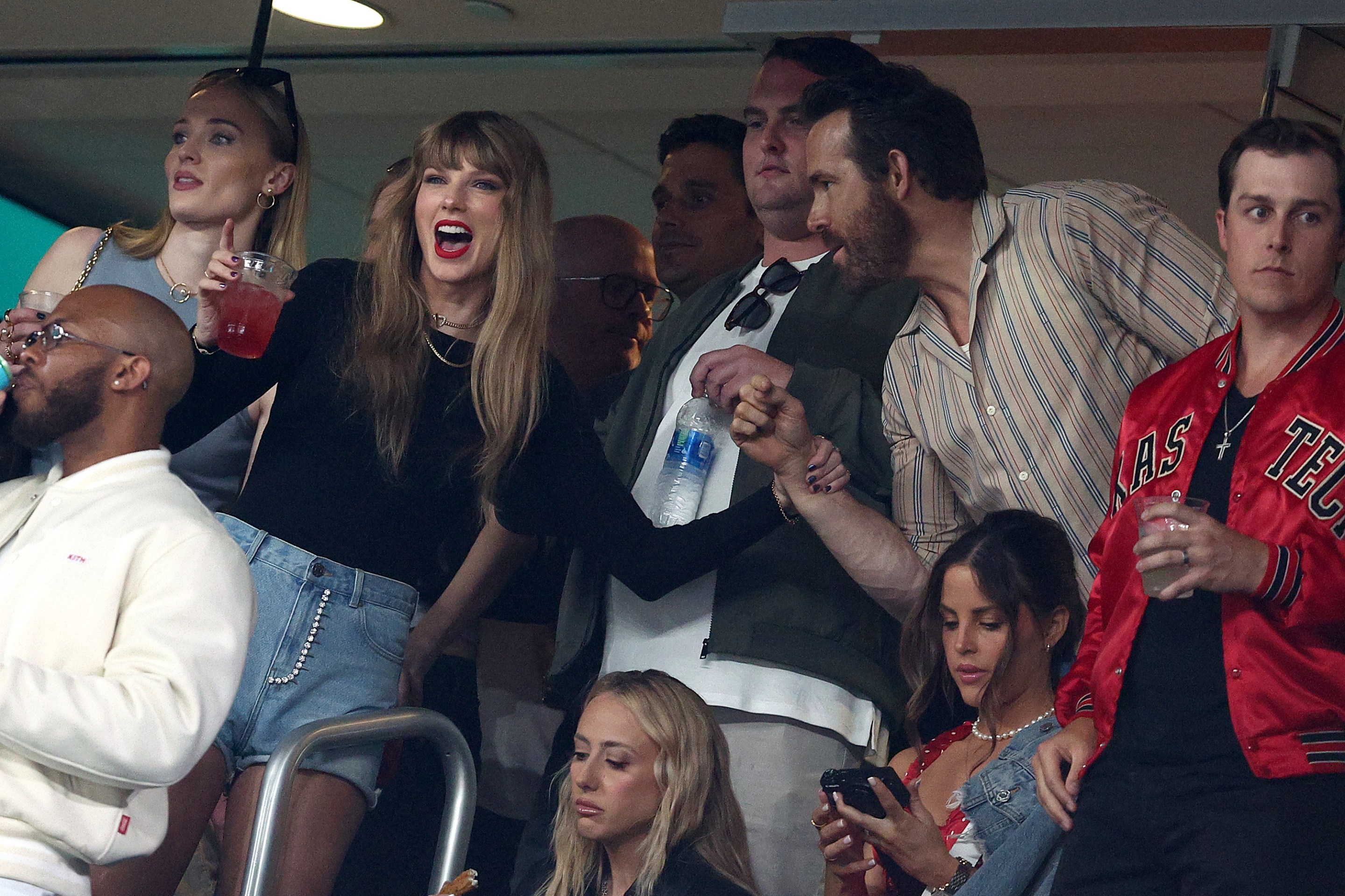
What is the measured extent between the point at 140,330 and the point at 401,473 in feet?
1.58

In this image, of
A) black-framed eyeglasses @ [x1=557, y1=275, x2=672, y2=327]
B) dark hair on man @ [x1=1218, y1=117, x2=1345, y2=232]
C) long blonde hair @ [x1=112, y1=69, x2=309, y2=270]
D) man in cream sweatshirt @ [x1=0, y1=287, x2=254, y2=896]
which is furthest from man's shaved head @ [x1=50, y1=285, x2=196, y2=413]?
black-framed eyeglasses @ [x1=557, y1=275, x2=672, y2=327]

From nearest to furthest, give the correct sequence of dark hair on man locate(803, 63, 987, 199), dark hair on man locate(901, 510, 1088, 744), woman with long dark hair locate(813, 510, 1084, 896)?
woman with long dark hair locate(813, 510, 1084, 896) < dark hair on man locate(901, 510, 1088, 744) < dark hair on man locate(803, 63, 987, 199)

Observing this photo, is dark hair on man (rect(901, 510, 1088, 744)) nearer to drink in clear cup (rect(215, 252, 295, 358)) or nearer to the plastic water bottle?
the plastic water bottle

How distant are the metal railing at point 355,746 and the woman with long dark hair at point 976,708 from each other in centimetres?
58

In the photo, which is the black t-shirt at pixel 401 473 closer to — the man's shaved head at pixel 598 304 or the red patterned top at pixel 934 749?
the red patterned top at pixel 934 749

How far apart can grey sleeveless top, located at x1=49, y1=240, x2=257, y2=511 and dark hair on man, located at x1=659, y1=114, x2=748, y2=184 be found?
1509 mm

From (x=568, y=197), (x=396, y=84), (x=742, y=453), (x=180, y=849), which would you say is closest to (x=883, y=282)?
(x=742, y=453)

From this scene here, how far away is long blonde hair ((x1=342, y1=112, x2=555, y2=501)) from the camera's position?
2.62 m

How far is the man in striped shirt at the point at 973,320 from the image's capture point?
2666 mm

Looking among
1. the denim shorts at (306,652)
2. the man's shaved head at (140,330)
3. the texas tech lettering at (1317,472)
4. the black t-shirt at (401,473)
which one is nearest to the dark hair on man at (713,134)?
the black t-shirt at (401,473)

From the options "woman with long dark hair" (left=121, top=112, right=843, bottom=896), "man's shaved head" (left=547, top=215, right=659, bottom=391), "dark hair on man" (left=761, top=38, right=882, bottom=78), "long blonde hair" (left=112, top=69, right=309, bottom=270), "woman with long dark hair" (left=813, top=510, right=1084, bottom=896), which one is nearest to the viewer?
"woman with long dark hair" (left=813, top=510, right=1084, bottom=896)

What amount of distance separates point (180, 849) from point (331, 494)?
0.56m

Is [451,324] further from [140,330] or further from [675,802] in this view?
[675,802]

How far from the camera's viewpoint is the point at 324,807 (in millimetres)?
2453
